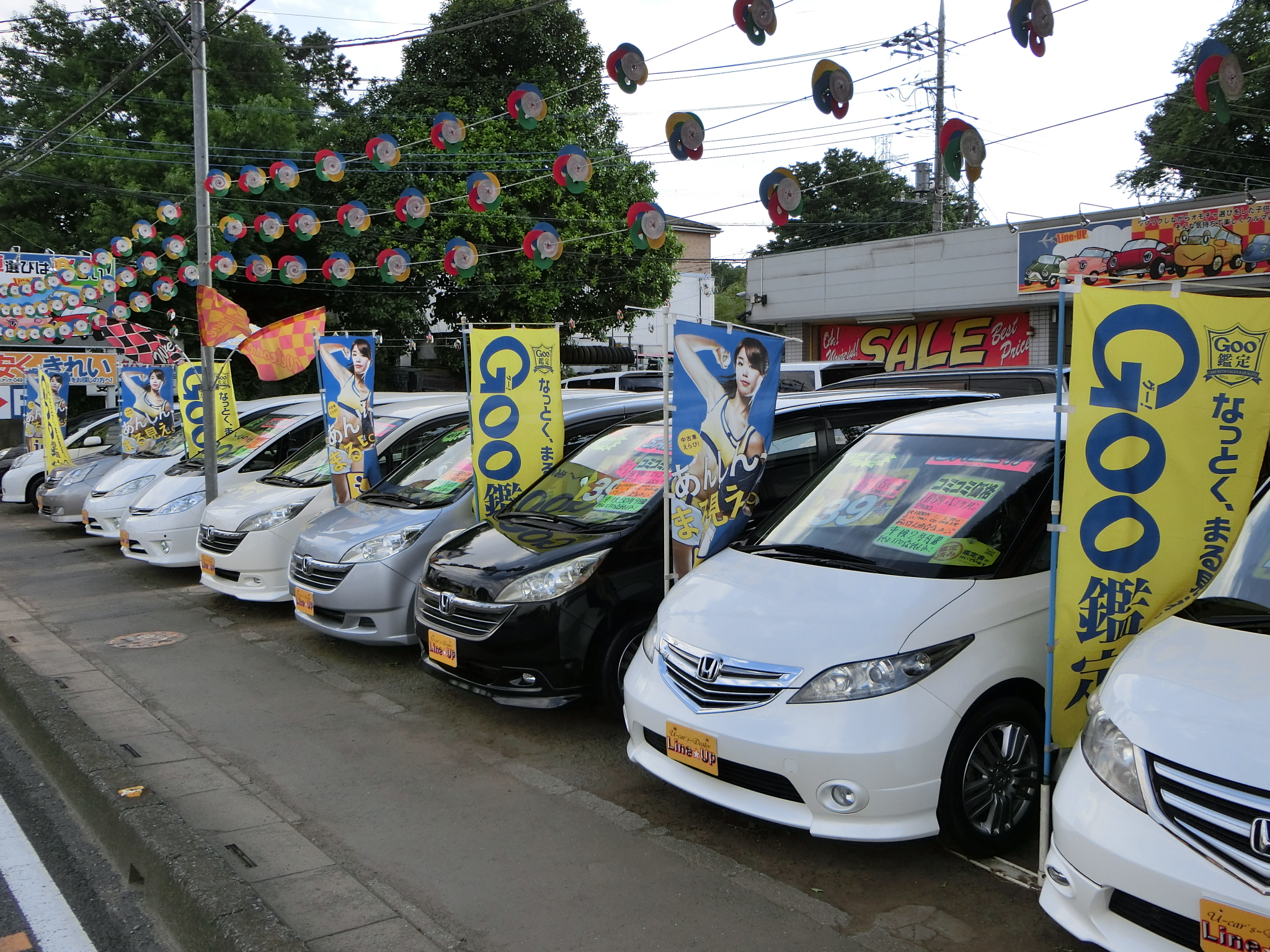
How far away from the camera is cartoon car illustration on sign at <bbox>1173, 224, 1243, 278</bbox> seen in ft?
50.3

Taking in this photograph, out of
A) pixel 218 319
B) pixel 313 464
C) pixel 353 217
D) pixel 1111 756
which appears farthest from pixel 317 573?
pixel 353 217

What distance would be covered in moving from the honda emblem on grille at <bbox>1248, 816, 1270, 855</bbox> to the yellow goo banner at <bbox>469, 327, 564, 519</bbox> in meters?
5.17

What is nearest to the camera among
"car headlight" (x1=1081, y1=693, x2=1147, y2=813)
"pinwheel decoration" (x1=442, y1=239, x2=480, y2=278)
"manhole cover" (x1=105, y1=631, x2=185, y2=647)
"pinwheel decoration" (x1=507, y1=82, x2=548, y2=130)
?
"car headlight" (x1=1081, y1=693, x2=1147, y2=813)

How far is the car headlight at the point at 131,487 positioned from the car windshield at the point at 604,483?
756cm

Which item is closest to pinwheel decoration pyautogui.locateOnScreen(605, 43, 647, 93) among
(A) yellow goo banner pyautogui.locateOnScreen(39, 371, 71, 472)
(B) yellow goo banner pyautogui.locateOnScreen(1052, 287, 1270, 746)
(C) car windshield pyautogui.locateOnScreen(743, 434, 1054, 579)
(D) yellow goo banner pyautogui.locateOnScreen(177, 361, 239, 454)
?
(C) car windshield pyautogui.locateOnScreen(743, 434, 1054, 579)

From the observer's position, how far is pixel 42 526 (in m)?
14.8

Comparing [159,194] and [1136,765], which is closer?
[1136,765]

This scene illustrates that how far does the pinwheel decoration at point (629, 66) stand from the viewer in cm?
838

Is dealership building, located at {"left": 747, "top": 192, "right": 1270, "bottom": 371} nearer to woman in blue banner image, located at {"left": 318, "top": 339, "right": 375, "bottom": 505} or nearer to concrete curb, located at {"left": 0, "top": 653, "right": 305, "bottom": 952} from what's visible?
woman in blue banner image, located at {"left": 318, "top": 339, "right": 375, "bottom": 505}

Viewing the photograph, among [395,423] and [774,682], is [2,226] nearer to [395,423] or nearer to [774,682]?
[395,423]

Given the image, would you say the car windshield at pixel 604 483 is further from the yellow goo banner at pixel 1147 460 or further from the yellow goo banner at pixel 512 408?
the yellow goo banner at pixel 1147 460

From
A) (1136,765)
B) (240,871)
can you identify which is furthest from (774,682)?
(240,871)

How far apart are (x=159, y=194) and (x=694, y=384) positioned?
2026cm

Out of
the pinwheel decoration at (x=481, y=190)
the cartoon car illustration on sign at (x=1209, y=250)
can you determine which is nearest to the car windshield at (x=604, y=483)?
the pinwheel decoration at (x=481, y=190)
